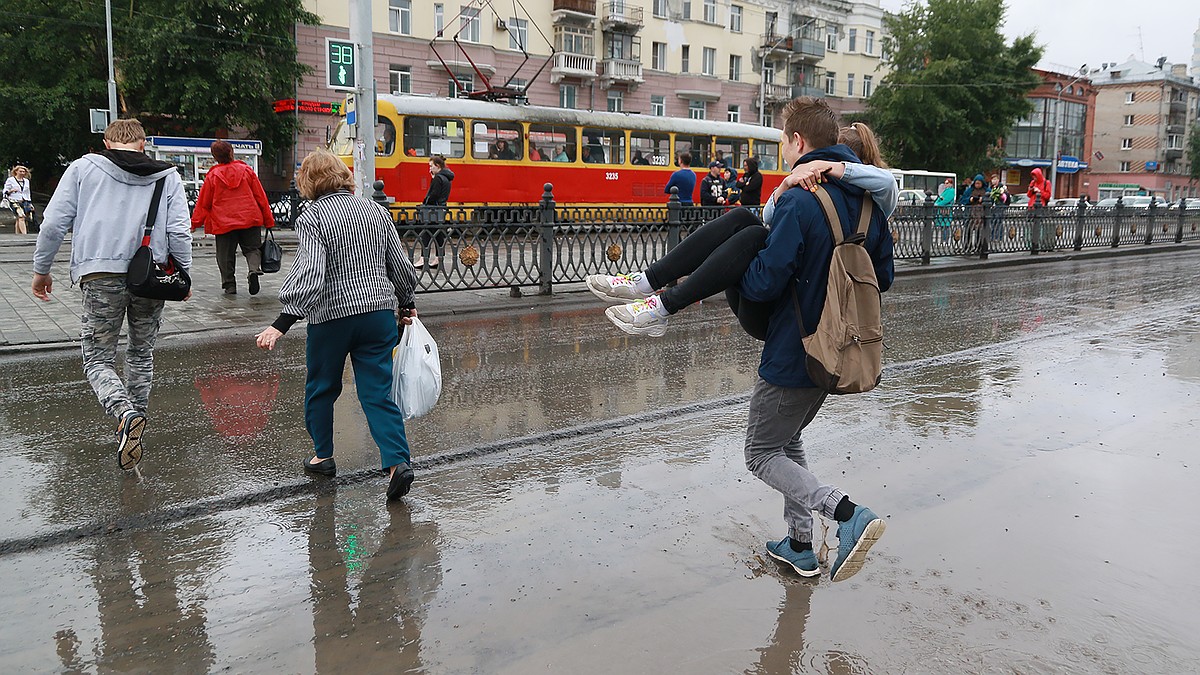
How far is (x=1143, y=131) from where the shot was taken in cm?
8406

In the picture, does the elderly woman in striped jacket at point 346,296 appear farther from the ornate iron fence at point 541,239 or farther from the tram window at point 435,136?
the tram window at point 435,136

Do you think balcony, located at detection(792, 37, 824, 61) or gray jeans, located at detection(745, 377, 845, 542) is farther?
balcony, located at detection(792, 37, 824, 61)

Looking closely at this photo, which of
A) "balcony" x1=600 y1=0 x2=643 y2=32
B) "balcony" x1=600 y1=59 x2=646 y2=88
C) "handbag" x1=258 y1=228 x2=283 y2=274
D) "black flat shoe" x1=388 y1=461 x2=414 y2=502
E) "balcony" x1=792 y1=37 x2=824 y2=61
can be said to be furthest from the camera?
"balcony" x1=792 y1=37 x2=824 y2=61

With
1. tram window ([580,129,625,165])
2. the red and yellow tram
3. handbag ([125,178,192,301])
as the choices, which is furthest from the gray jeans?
tram window ([580,129,625,165])

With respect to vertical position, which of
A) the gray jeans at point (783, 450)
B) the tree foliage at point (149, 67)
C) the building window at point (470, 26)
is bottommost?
the gray jeans at point (783, 450)

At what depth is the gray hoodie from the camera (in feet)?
15.0

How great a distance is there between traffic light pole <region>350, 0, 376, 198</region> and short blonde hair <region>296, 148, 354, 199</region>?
23.4 feet

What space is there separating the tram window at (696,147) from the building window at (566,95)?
685 inches

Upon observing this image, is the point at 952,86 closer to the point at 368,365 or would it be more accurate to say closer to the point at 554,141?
the point at 554,141

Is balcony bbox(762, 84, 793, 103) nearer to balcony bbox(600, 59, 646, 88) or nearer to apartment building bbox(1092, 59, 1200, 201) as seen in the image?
balcony bbox(600, 59, 646, 88)

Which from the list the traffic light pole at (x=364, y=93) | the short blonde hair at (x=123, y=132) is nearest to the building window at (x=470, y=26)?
the traffic light pole at (x=364, y=93)

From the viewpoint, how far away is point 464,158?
67.7ft

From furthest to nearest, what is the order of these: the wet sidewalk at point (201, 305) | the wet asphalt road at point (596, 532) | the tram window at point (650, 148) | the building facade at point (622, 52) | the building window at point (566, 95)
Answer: the building window at point (566, 95), the building facade at point (622, 52), the tram window at point (650, 148), the wet sidewalk at point (201, 305), the wet asphalt road at point (596, 532)

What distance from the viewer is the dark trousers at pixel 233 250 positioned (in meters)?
10.8
